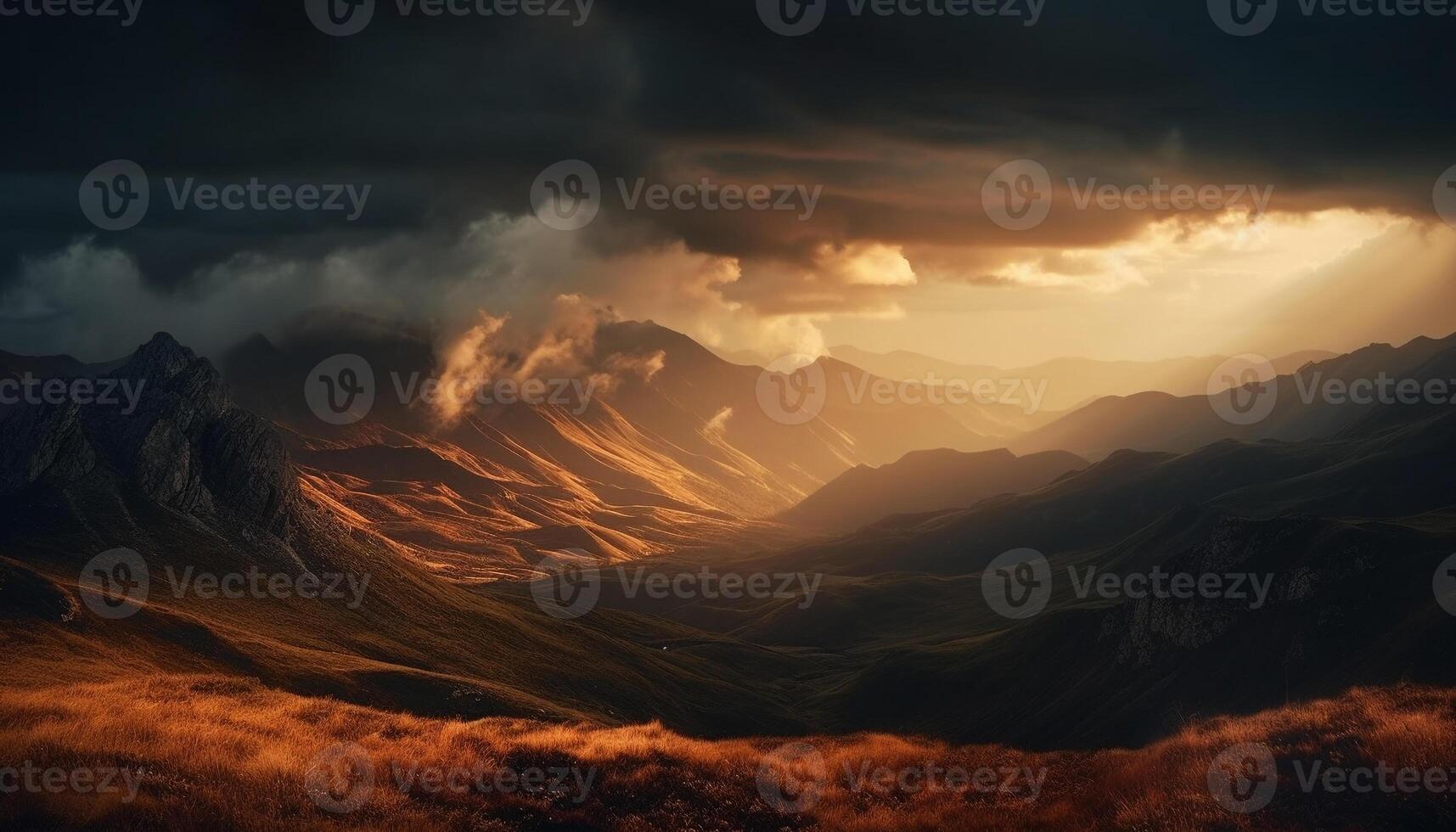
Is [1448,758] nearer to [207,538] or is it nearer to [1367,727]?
[1367,727]

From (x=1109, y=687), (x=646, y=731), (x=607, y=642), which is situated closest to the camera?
(x=646, y=731)

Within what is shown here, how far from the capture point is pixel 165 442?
86.2m

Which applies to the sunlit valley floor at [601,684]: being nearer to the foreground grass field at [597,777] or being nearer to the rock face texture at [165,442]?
the foreground grass field at [597,777]

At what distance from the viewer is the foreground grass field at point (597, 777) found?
2125 cm

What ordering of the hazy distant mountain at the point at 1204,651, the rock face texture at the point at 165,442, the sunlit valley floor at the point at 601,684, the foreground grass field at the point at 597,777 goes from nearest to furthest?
the foreground grass field at the point at 597,777
the sunlit valley floor at the point at 601,684
the hazy distant mountain at the point at 1204,651
the rock face texture at the point at 165,442

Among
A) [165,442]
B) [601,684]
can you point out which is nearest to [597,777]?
[601,684]

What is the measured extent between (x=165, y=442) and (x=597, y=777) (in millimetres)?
77470

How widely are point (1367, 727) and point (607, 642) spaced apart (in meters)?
95.3

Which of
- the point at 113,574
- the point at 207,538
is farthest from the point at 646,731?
the point at 207,538

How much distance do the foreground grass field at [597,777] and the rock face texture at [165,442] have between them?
180ft

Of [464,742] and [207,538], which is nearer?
[464,742]

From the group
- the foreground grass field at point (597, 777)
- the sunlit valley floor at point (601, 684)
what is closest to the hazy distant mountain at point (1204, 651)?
the sunlit valley floor at point (601, 684)

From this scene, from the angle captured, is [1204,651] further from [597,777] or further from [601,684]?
[597,777]

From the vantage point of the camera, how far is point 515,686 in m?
76.6
